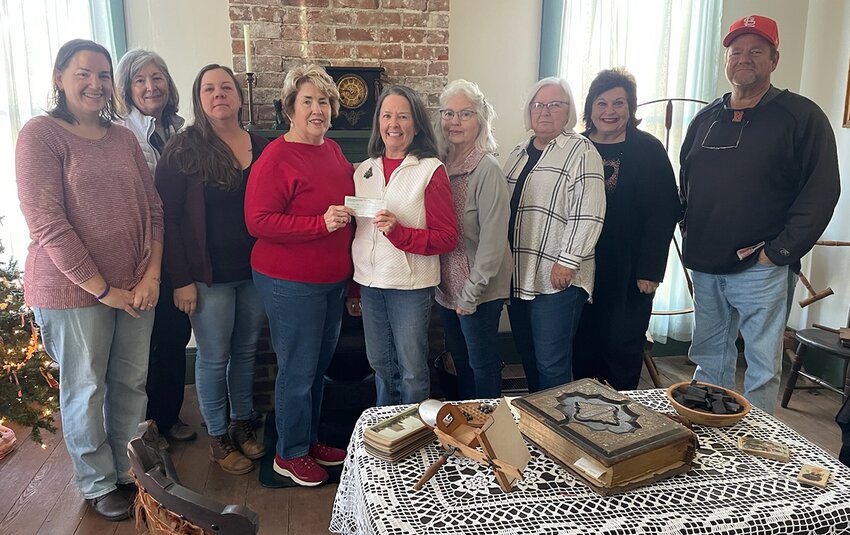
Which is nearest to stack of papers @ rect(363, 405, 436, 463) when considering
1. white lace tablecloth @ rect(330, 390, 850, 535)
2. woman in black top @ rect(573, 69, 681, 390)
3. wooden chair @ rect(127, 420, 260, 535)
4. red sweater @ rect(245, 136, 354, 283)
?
white lace tablecloth @ rect(330, 390, 850, 535)

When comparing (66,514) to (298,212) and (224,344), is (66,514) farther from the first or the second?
(298,212)

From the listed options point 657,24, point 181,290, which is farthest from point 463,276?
point 657,24

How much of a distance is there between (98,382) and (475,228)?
143 cm

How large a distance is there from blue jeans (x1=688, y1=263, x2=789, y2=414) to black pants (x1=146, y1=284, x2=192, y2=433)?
2.22m

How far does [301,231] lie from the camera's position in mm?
1987

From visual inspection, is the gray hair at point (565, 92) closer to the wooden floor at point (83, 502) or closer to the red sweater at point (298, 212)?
the red sweater at point (298, 212)

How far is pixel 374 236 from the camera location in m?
2.07

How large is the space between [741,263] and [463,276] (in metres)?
1.07

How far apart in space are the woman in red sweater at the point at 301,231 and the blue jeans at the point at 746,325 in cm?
149

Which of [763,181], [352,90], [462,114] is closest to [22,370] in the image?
[352,90]

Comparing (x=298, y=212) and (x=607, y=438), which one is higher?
(x=298, y=212)

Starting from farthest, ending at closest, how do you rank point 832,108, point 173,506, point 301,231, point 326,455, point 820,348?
point 832,108 < point 820,348 < point 326,455 < point 301,231 < point 173,506

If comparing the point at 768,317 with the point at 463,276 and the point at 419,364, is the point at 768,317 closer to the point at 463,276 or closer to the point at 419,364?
the point at 463,276

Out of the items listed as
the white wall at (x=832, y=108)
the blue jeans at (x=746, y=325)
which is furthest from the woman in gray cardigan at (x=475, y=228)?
the white wall at (x=832, y=108)
